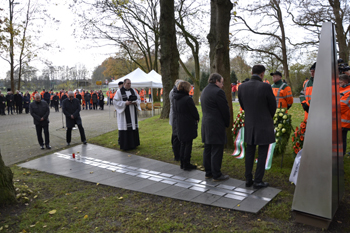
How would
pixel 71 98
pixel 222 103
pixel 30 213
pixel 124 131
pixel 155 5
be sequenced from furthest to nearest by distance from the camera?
pixel 155 5 → pixel 71 98 → pixel 124 131 → pixel 222 103 → pixel 30 213

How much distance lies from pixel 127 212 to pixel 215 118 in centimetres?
234

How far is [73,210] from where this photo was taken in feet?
15.2

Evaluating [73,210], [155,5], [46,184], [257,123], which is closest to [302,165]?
[257,123]

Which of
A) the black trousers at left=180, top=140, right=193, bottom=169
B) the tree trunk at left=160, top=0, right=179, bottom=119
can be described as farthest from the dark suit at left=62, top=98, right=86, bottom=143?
the tree trunk at left=160, top=0, right=179, bottom=119

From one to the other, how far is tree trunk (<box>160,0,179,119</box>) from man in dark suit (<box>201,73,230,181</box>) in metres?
9.55

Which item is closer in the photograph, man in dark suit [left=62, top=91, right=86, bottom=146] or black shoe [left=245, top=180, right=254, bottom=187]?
black shoe [left=245, top=180, right=254, bottom=187]

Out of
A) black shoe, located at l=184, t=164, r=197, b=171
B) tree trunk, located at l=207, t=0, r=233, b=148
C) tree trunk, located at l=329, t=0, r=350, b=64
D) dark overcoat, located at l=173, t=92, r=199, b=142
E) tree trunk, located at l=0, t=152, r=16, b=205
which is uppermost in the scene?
tree trunk, located at l=329, t=0, r=350, b=64

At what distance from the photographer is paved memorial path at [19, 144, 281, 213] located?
4.79m

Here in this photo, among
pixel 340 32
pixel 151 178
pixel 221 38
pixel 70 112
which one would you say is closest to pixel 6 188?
pixel 151 178

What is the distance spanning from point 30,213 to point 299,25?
73.3 feet

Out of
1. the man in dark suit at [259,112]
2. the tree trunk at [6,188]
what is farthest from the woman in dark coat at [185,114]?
the tree trunk at [6,188]

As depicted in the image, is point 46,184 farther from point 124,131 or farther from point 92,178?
point 124,131

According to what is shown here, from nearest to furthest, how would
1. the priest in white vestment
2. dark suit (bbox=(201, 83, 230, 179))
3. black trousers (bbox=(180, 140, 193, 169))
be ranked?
dark suit (bbox=(201, 83, 230, 179)) → black trousers (bbox=(180, 140, 193, 169)) → the priest in white vestment

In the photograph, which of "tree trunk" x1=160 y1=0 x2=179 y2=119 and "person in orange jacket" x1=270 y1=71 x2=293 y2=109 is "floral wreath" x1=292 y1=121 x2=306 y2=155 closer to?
"person in orange jacket" x1=270 y1=71 x2=293 y2=109
